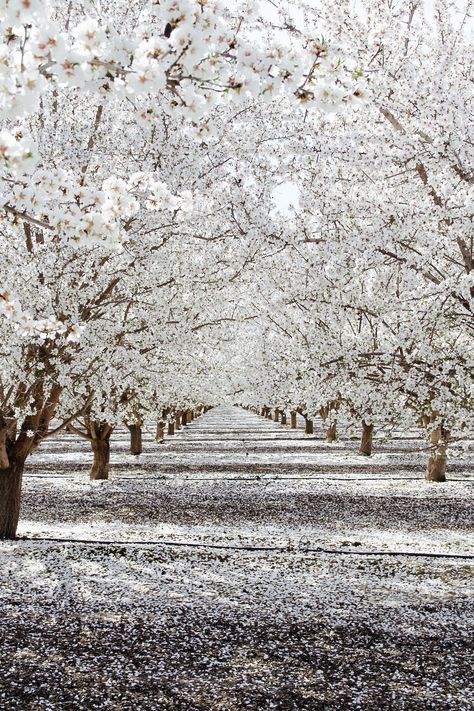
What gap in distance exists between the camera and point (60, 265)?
13328 mm

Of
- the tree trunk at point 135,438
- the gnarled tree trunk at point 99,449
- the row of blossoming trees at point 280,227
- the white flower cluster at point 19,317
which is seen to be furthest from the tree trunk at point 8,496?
the tree trunk at point 135,438

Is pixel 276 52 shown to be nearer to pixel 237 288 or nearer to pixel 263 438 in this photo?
pixel 237 288

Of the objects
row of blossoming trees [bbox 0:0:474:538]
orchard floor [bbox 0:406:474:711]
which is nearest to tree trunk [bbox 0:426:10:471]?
row of blossoming trees [bbox 0:0:474:538]

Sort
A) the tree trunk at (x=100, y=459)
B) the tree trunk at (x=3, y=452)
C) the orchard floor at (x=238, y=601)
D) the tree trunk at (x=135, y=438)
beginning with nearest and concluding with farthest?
1. the orchard floor at (x=238, y=601)
2. the tree trunk at (x=3, y=452)
3. the tree trunk at (x=100, y=459)
4. the tree trunk at (x=135, y=438)

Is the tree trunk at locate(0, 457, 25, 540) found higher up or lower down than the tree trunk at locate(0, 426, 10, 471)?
lower down

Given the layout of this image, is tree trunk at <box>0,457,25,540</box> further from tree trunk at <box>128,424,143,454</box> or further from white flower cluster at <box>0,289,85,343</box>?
tree trunk at <box>128,424,143,454</box>

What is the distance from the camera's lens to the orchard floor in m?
7.41

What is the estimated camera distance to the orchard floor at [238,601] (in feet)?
24.3

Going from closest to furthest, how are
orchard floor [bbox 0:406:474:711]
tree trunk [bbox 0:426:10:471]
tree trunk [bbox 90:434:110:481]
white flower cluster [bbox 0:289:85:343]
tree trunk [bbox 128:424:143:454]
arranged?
1. white flower cluster [bbox 0:289:85:343]
2. orchard floor [bbox 0:406:474:711]
3. tree trunk [bbox 0:426:10:471]
4. tree trunk [bbox 90:434:110:481]
5. tree trunk [bbox 128:424:143:454]

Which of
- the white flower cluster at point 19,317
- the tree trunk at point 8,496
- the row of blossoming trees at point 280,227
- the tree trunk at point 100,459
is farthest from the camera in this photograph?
the tree trunk at point 100,459

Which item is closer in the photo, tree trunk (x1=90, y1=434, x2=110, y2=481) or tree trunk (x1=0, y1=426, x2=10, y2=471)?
tree trunk (x1=0, y1=426, x2=10, y2=471)

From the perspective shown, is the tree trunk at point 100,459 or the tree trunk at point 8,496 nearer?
the tree trunk at point 8,496

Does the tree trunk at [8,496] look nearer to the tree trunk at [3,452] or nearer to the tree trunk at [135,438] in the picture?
the tree trunk at [3,452]

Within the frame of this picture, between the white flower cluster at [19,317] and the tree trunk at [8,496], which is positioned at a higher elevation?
the white flower cluster at [19,317]
